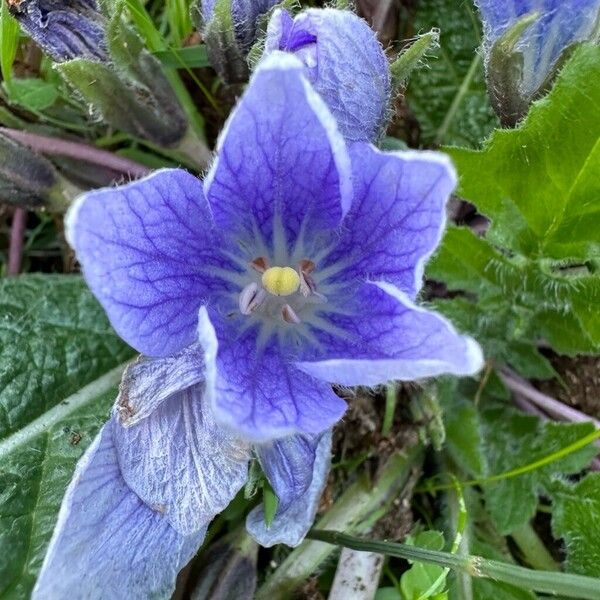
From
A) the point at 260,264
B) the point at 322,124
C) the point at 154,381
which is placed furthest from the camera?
the point at 260,264

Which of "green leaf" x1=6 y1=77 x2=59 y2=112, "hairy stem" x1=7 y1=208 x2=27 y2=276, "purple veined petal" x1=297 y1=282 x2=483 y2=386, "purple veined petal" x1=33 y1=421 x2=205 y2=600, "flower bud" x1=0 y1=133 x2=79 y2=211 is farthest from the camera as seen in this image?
"hairy stem" x1=7 y1=208 x2=27 y2=276

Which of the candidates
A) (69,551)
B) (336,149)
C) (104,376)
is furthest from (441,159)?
(104,376)

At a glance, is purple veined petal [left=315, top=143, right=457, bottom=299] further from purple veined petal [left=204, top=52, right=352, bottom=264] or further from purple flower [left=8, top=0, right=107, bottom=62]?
purple flower [left=8, top=0, right=107, bottom=62]

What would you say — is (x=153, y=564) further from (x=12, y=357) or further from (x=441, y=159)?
(x=441, y=159)

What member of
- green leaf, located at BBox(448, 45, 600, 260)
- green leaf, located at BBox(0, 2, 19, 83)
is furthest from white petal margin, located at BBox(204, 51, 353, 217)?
green leaf, located at BBox(0, 2, 19, 83)

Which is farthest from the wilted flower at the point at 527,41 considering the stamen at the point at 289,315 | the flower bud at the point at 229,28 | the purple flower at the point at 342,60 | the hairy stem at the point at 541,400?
the hairy stem at the point at 541,400

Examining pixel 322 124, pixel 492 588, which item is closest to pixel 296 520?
pixel 492 588

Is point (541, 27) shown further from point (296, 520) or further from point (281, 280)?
point (296, 520)
